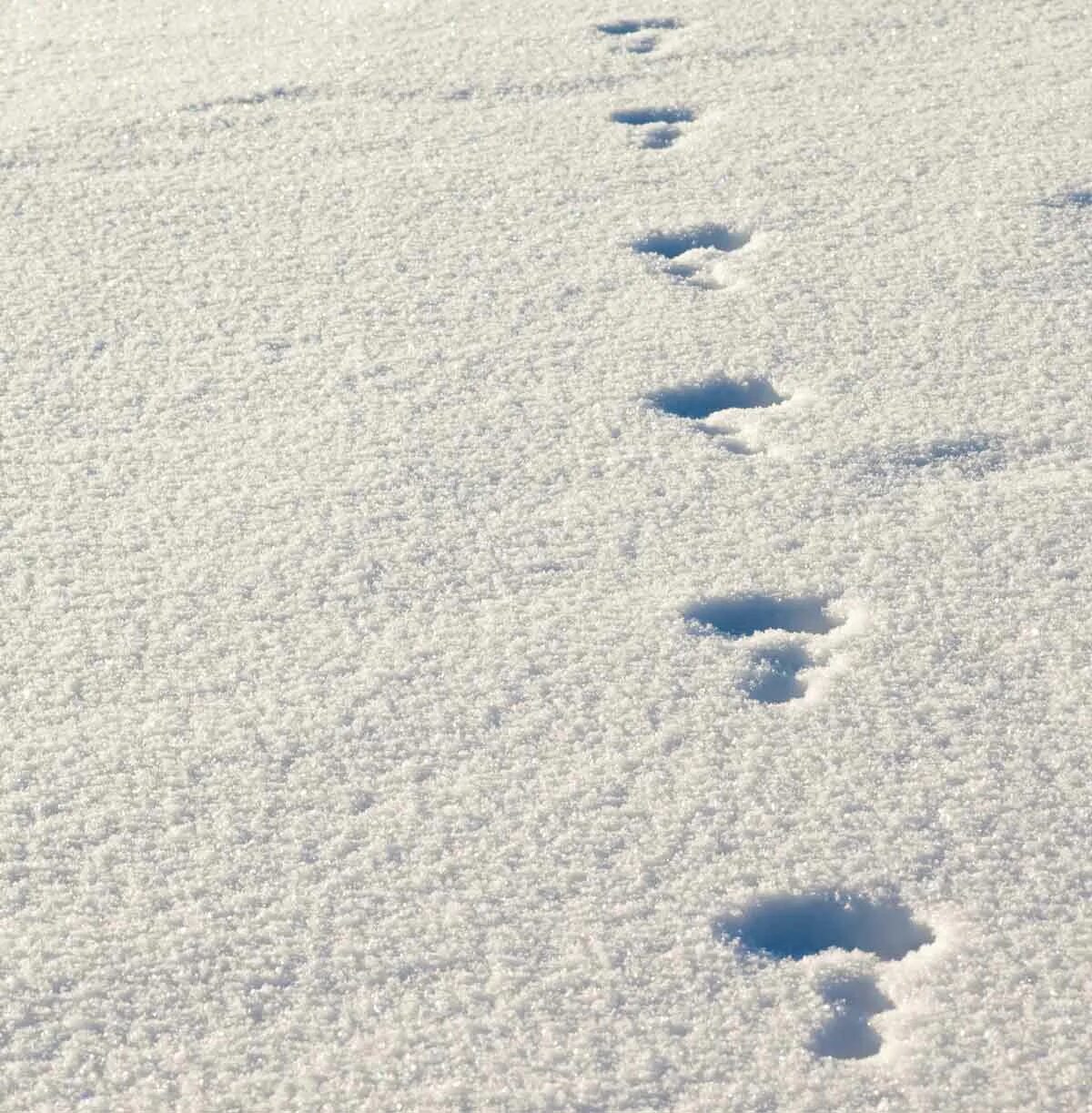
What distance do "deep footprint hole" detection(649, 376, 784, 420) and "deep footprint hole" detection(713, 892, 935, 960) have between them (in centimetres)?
84

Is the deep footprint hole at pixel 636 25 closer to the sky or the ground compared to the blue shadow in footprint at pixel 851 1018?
closer to the sky

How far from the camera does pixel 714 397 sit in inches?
82.4

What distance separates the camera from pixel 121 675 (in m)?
1.67

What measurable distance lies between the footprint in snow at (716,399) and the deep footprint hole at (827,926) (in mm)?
824

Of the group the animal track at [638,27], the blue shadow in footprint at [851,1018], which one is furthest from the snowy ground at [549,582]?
the animal track at [638,27]

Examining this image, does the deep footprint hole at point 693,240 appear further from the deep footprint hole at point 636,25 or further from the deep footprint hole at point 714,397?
the deep footprint hole at point 636,25

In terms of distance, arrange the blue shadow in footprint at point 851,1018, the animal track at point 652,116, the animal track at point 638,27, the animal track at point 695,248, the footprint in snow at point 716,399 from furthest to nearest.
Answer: the animal track at point 638,27 → the animal track at point 652,116 → the animal track at point 695,248 → the footprint in snow at point 716,399 → the blue shadow in footprint at point 851,1018

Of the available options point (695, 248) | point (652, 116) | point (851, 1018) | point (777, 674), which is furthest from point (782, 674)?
point (652, 116)

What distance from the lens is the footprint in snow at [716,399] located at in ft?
6.79

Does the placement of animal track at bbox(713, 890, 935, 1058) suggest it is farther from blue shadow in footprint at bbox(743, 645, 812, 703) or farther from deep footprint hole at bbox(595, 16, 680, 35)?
deep footprint hole at bbox(595, 16, 680, 35)

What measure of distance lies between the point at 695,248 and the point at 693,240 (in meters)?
0.01

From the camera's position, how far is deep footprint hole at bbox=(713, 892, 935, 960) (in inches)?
54.2

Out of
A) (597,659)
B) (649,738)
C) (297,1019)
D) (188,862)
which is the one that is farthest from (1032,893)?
(188,862)

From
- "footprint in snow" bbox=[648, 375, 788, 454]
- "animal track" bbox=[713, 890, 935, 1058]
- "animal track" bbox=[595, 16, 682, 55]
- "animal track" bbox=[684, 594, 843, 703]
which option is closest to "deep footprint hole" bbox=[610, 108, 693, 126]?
"animal track" bbox=[595, 16, 682, 55]
